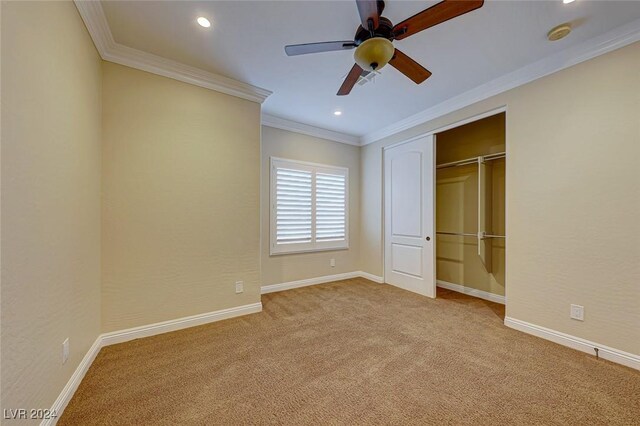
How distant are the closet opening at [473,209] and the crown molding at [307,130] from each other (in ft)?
5.06

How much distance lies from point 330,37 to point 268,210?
2.41 meters

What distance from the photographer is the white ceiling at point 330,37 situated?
187 cm

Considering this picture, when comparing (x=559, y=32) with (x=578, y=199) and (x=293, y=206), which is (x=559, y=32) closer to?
(x=578, y=199)

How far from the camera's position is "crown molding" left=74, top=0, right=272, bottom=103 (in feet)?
6.18

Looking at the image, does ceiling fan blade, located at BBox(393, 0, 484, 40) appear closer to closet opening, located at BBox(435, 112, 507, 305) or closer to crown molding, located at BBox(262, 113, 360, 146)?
closet opening, located at BBox(435, 112, 507, 305)

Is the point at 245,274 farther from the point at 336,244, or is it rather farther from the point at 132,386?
the point at 336,244

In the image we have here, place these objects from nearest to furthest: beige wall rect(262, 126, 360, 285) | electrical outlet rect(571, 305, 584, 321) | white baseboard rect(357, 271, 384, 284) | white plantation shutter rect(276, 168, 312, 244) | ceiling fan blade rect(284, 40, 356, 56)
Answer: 1. ceiling fan blade rect(284, 40, 356, 56)
2. electrical outlet rect(571, 305, 584, 321)
3. beige wall rect(262, 126, 360, 285)
4. white plantation shutter rect(276, 168, 312, 244)
5. white baseboard rect(357, 271, 384, 284)

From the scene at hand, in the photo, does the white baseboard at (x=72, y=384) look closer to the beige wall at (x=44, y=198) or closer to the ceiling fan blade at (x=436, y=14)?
the beige wall at (x=44, y=198)

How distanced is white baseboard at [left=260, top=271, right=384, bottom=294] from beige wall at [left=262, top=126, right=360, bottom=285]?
64 mm

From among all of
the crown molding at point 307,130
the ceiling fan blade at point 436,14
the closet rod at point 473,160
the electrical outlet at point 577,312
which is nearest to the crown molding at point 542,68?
the closet rod at point 473,160

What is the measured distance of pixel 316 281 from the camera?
436 centimetres

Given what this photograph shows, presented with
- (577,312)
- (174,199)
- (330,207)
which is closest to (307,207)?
(330,207)

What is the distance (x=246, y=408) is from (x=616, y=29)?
3.99 meters

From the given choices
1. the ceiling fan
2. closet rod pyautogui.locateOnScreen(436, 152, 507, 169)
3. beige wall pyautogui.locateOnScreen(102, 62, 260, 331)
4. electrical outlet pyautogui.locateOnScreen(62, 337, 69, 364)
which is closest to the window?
beige wall pyautogui.locateOnScreen(102, 62, 260, 331)
